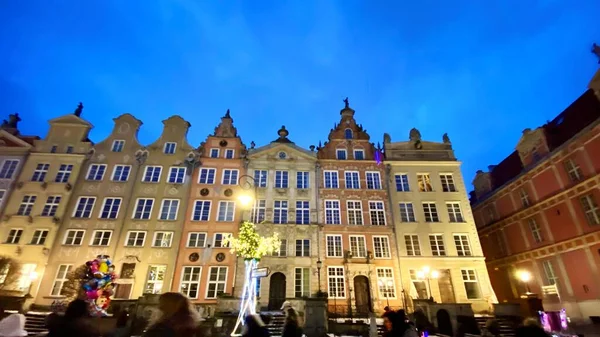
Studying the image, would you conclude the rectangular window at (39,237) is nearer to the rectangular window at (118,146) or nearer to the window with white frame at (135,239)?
the window with white frame at (135,239)

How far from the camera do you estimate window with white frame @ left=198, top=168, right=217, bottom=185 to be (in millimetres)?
30602

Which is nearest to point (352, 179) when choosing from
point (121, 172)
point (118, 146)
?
point (121, 172)

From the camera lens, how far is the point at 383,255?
27.9 metres

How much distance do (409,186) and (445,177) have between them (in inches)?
173

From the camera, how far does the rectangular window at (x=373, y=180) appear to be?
31344 mm

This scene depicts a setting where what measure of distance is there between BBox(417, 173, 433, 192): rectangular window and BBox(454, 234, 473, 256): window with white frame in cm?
536

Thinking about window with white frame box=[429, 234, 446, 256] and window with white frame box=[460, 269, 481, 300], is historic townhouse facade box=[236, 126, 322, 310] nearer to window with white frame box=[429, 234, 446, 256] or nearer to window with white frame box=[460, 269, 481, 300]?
window with white frame box=[429, 234, 446, 256]

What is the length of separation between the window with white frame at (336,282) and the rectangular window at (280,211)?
6413mm

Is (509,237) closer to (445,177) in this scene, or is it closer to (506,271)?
(506,271)

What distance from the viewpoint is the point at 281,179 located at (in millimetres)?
31500

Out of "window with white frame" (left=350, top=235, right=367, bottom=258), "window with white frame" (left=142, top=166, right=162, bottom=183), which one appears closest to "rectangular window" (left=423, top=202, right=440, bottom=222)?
"window with white frame" (left=350, top=235, right=367, bottom=258)

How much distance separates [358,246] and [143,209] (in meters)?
21.3

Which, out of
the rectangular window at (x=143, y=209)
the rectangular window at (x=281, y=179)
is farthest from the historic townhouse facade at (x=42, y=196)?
the rectangular window at (x=281, y=179)

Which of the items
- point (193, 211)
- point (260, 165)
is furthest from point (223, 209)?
point (260, 165)
